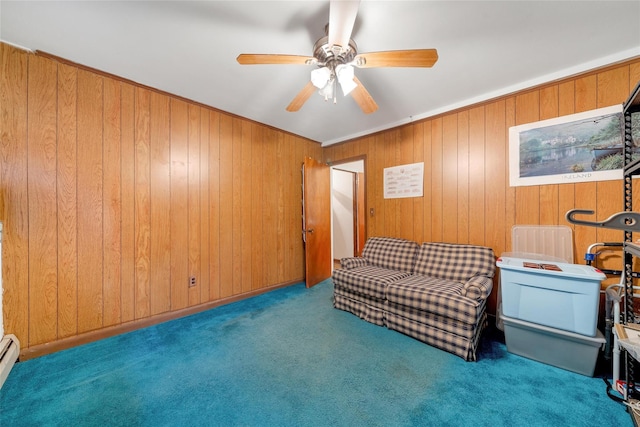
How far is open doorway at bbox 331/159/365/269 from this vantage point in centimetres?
527

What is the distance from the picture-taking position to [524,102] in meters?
2.37

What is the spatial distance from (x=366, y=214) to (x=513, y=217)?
69.7 inches

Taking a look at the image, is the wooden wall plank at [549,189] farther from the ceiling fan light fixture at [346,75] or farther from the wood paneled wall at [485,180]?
the ceiling fan light fixture at [346,75]

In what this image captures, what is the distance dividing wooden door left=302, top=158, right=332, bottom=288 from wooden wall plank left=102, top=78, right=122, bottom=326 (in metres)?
2.21

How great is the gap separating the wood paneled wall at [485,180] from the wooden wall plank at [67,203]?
3.26 meters

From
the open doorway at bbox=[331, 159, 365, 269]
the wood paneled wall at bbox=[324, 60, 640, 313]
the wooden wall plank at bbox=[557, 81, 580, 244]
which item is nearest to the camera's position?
the wood paneled wall at bbox=[324, 60, 640, 313]

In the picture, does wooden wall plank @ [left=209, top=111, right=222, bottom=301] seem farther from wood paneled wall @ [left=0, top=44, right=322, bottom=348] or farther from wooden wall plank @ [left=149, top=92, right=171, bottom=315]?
wooden wall plank @ [left=149, top=92, right=171, bottom=315]

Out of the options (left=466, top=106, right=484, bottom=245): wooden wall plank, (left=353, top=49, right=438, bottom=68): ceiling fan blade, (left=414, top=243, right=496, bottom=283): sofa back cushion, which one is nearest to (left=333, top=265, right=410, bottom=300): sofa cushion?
(left=414, top=243, right=496, bottom=283): sofa back cushion

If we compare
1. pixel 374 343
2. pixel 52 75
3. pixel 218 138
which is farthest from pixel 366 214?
pixel 52 75

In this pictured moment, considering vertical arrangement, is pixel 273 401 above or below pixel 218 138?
below

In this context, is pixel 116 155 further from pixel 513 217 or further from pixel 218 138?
pixel 513 217

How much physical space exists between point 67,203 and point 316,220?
280 cm

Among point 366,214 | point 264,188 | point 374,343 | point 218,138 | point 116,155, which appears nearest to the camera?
point 374,343

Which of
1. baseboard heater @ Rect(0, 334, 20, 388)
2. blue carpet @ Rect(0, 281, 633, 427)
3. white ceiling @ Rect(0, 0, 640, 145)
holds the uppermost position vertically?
white ceiling @ Rect(0, 0, 640, 145)
